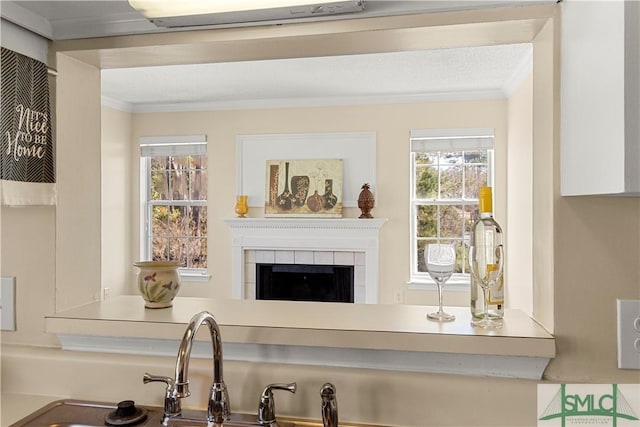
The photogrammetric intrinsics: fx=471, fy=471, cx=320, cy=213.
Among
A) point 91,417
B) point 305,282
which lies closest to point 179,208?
point 305,282

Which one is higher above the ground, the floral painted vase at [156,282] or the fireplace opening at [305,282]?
the floral painted vase at [156,282]

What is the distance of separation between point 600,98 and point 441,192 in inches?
139

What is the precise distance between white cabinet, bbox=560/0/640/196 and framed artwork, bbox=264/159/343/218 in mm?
3317

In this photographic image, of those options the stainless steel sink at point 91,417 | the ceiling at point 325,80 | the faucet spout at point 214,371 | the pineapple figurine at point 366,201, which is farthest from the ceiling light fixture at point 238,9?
the pineapple figurine at point 366,201

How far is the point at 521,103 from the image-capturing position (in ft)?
11.5

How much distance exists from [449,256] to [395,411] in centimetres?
39

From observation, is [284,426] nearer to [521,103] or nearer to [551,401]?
[551,401]

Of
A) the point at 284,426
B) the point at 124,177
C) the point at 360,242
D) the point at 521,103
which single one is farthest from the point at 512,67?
the point at 124,177

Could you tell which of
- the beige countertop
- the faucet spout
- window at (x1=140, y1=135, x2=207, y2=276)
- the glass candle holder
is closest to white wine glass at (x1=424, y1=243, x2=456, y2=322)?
the beige countertop

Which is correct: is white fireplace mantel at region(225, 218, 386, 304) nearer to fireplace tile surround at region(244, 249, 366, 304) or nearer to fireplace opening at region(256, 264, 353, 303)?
fireplace tile surround at region(244, 249, 366, 304)

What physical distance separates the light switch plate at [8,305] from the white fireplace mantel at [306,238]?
3072 mm

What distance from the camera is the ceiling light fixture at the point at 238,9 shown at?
1054 millimetres

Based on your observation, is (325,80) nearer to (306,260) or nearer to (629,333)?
(306,260)

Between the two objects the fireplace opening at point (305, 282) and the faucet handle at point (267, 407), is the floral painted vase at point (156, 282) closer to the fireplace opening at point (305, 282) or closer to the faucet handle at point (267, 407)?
the faucet handle at point (267, 407)
